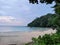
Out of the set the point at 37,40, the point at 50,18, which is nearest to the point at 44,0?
the point at 50,18

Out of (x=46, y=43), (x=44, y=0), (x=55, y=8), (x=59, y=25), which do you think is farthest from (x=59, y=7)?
(x=44, y=0)

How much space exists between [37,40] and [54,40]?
1.71 ft

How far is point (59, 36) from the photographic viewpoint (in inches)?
264

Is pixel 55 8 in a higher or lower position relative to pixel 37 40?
higher

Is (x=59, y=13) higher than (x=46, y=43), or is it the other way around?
(x=59, y=13)

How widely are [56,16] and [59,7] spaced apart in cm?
31

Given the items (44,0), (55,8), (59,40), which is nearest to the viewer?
(59,40)

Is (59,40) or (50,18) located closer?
(59,40)

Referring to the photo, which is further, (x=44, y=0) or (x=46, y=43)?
(x=44, y=0)

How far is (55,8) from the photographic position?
22.8 ft

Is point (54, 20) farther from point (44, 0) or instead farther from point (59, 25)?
point (44, 0)

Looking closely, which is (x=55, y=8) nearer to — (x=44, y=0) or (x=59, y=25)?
(x=59, y=25)

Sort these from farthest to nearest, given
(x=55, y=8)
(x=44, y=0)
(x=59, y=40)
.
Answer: (x=44, y=0)
(x=55, y=8)
(x=59, y=40)

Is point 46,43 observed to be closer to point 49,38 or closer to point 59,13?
point 49,38
